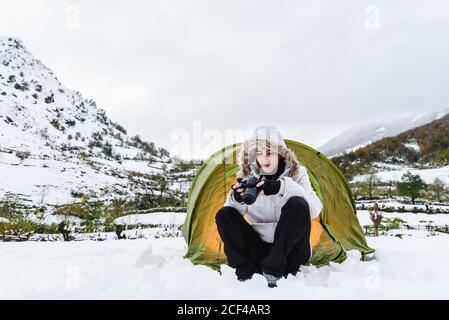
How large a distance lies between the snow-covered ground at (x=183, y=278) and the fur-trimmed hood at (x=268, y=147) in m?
0.83

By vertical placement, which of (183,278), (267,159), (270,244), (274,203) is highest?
(267,159)

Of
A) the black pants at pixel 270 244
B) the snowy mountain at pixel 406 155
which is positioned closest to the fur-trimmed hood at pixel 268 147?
the black pants at pixel 270 244

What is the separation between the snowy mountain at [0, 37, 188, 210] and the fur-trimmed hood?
3122 centimetres

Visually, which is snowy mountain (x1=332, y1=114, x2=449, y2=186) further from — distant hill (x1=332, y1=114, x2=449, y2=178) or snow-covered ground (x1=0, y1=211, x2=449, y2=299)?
snow-covered ground (x1=0, y1=211, x2=449, y2=299)

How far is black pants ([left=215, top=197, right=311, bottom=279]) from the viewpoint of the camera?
255 centimetres

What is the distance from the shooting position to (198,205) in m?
4.01

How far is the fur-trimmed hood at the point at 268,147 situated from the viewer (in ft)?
9.55

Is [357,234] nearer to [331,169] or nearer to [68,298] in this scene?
[331,169]

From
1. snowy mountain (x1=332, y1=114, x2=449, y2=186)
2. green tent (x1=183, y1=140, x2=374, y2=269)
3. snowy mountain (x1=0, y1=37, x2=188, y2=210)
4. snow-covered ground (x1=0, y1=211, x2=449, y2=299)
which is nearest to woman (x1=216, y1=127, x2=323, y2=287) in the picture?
snow-covered ground (x1=0, y1=211, x2=449, y2=299)

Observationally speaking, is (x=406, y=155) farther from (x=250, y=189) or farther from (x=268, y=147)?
(x=250, y=189)

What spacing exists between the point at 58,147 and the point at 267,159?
307 feet

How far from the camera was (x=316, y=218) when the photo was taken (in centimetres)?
389

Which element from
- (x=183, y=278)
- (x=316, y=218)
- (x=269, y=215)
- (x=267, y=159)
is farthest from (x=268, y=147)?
(x=316, y=218)
